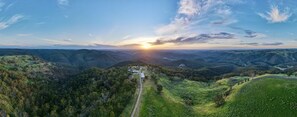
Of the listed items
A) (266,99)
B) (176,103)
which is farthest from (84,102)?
(266,99)

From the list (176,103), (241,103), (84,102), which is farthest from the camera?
(84,102)

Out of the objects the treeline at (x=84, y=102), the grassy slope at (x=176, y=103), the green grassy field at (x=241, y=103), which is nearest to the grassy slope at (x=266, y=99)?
the green grassy field at (x=241, y=103)

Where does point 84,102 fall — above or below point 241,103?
below

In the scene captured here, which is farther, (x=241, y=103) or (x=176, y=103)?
(x=176, y=103)

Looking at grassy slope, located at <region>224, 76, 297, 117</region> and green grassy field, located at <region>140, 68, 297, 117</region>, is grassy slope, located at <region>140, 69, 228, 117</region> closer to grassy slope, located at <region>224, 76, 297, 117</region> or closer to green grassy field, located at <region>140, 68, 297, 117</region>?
green grassy field, located at <region>140, 68, 297, 117</region>

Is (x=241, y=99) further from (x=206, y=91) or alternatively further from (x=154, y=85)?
(x=154, y=85)

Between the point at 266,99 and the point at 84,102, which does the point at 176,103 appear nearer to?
the point at 266,99

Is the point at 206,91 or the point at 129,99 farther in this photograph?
the point at 206,91

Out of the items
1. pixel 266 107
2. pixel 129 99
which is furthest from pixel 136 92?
pixel 266 107

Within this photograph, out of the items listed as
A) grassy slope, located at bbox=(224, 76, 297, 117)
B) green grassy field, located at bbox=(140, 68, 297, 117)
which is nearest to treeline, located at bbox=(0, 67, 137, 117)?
green grassy field, located at bbox=(140, 68, 297, 117)
